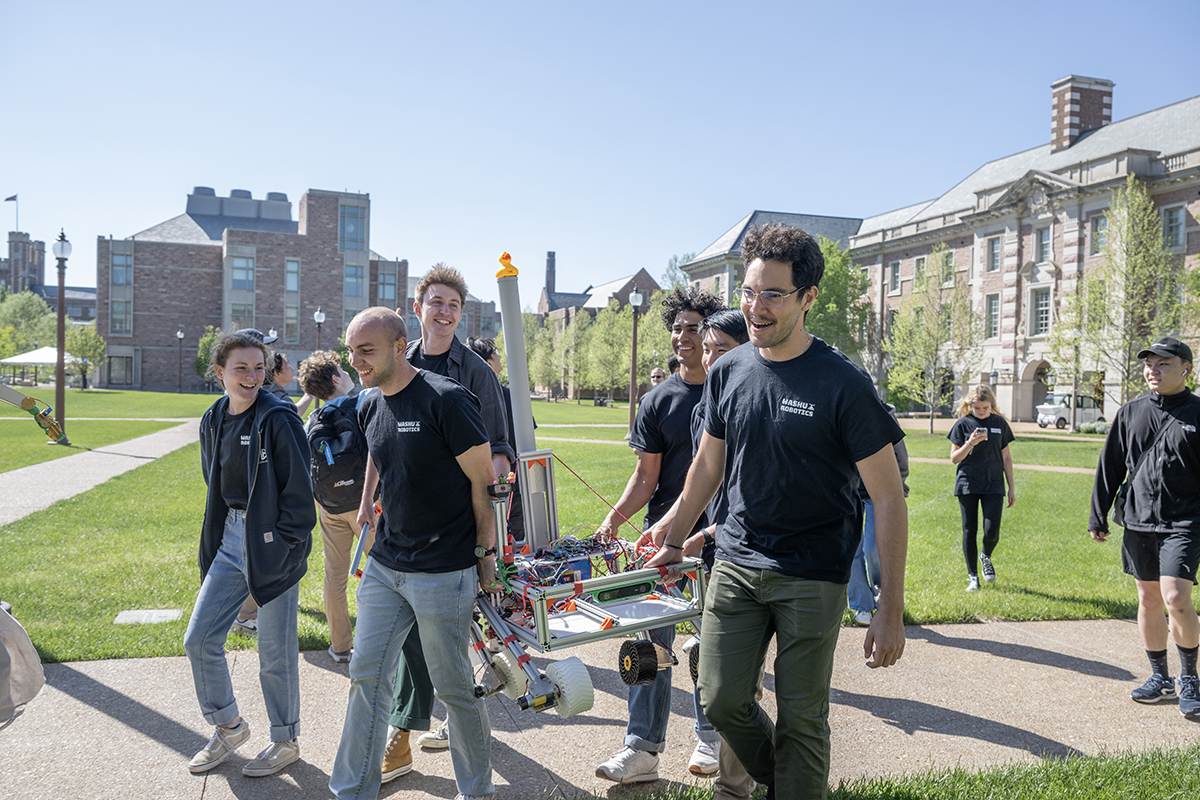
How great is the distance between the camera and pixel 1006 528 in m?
12.0

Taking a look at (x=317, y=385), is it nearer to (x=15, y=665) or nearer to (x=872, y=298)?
(x=15, y=665)

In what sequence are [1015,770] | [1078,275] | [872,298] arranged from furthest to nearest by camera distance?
[872,298] < [1078,275] < [1015,770]

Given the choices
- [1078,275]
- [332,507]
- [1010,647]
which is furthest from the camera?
[1078,275]

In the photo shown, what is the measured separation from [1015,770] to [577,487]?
39.6 feet

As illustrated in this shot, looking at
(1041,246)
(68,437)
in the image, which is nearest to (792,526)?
(68,437)

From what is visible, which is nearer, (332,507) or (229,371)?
(229,371)

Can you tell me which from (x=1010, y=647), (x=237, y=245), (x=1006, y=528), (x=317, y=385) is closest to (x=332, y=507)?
(x=317, y=385)

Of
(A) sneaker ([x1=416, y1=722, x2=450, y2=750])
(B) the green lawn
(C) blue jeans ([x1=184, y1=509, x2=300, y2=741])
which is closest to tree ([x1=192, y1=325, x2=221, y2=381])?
(B) the green lawn

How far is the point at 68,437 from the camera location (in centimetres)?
2370

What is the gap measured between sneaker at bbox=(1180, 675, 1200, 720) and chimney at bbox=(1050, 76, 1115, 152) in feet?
172

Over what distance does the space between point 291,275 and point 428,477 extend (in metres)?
72.8

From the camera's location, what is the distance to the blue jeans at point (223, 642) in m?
3.97

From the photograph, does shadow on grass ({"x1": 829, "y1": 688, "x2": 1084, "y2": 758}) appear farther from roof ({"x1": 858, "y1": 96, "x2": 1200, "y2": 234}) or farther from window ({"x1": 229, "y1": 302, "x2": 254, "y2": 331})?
window ({"x1": 229, "y1": 302, "x2": 254, "y2": 331})

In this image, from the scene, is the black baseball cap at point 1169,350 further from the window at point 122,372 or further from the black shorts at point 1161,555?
the window at point 122,372
